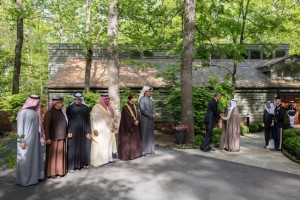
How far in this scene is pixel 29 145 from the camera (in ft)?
22.0

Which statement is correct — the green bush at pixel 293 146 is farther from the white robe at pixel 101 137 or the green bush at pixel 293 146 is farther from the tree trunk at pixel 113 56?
the tree trunk at pixel 113 56

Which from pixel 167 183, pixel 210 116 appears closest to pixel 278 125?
pixel 210 116

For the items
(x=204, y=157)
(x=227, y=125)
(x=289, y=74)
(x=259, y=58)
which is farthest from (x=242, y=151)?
(x=259, y=58)

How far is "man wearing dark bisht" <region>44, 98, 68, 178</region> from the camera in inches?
283

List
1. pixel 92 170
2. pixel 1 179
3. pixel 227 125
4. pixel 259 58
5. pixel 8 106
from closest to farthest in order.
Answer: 1. pixel 1 179
2. pixel 92 170
3. pixel 227 125
4. pixel 8 106
5. pixel 259 58

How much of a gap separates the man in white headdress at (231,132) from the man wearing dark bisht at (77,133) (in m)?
5.20

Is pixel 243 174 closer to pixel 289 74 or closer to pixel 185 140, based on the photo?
pixel 185 140

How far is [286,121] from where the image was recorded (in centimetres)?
1144

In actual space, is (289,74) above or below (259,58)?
below

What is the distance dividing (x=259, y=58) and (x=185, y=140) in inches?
808

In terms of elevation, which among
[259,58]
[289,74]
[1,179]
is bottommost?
[1,179]

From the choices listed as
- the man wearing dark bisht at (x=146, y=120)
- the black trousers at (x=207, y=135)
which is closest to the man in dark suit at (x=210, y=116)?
the black trousers at (x=207, y=135)

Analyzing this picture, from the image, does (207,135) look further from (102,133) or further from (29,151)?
(29,151)

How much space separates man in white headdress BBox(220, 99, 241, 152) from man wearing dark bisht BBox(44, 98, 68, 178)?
592 centimetres
